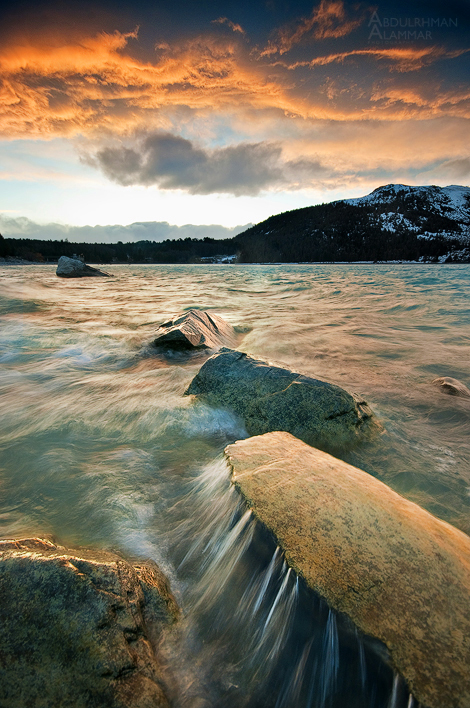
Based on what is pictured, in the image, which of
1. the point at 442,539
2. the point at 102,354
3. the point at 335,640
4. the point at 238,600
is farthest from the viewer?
the point at 102,354

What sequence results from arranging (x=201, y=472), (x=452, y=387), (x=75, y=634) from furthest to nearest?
1. (x=452, y=387)
2. (x=201, y=472)
3. (x=75, y=634)

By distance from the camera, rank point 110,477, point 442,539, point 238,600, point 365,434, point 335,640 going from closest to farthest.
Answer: point 335,640 → point 238,600 → point 442,539 → point 110,477 → point 365,434

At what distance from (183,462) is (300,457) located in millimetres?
1128

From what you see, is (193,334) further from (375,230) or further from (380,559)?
(375,230)

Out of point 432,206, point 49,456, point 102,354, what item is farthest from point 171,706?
point 432,206

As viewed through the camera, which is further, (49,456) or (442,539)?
(49,456)

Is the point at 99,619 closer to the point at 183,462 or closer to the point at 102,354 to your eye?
the point at 183,462

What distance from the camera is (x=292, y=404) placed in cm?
308

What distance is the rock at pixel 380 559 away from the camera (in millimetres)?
1093

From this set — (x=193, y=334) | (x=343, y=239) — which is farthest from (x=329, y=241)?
(x=193, y=334)

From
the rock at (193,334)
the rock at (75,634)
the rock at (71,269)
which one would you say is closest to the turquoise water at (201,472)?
the rock at (75,634)

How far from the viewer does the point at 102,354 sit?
5.96 m

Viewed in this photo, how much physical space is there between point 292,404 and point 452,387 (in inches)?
99.0

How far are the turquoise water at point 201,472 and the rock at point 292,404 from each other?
187mm
